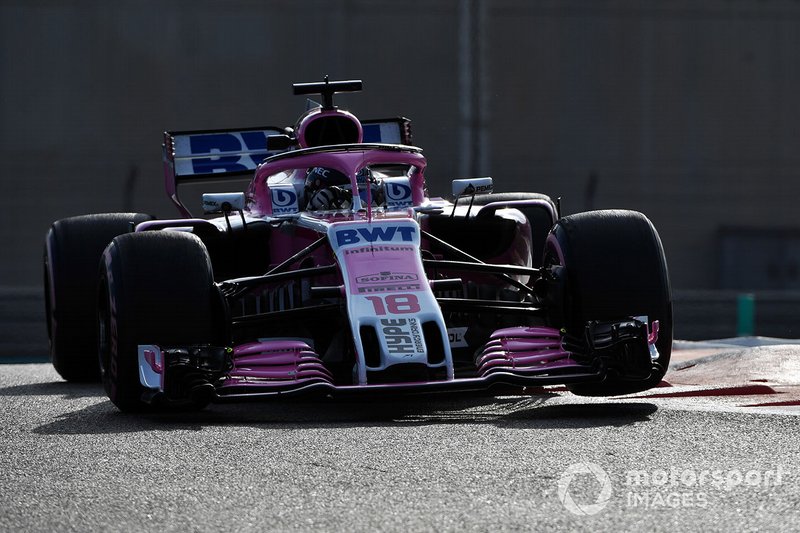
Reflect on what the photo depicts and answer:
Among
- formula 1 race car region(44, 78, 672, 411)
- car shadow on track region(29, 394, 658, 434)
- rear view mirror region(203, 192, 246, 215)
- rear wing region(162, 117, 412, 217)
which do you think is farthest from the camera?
rear wing region(162, 117, 412, 217)

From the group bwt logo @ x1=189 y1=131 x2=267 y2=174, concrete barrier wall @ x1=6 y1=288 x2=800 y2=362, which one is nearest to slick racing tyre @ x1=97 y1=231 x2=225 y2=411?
bwt logo @ x1=189 y1=131 x2=267 y2=174

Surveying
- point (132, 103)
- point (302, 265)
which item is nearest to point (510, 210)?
point (302, 265)

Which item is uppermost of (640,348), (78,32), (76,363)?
(78,32)

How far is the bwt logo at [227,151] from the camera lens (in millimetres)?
10555

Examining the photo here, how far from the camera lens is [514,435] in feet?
18.2

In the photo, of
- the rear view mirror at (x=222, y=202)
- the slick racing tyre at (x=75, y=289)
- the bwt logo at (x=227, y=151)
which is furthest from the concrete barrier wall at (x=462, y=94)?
the rear view mirror at (x=222, y=202)

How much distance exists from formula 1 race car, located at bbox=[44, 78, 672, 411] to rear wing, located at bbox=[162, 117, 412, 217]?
2.45 meters

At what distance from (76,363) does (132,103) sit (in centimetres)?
1137

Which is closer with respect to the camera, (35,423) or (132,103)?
(35,423)

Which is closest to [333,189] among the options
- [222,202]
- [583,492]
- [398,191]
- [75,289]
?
[398,191]

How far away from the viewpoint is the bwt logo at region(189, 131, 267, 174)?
10.6m

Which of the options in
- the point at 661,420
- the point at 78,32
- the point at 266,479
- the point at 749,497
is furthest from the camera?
the point at 78,32

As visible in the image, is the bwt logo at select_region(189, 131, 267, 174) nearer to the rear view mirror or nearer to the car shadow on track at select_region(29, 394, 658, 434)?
the rear view mirror

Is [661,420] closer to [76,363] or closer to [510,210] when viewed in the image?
[510,210]
